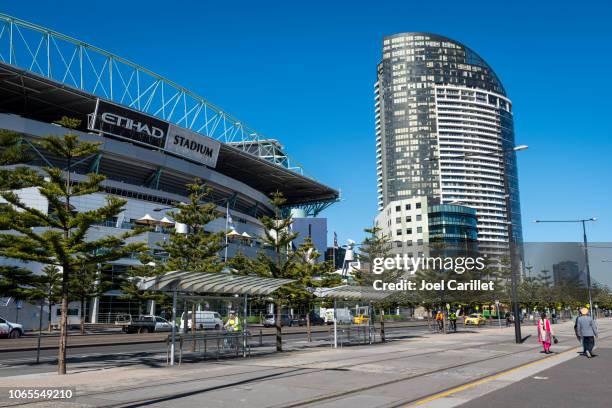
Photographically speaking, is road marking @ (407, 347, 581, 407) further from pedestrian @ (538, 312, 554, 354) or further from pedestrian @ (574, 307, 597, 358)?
pedestrian @ (538, 312, 554, 354)

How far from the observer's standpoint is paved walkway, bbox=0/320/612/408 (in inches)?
415

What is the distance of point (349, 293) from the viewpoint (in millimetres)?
26359

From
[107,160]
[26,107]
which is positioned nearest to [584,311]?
[107,160]

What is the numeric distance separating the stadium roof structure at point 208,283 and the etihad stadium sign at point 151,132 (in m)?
45.9

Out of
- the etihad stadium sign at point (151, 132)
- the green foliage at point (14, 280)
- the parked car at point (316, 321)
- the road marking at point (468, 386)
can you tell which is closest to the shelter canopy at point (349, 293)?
the road marking at point (468, 386)

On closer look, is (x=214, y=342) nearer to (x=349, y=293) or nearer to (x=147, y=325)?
(x=349, y=293)

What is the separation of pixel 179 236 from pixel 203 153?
47422mm

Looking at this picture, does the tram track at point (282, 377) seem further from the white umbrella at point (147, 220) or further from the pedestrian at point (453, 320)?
the white umbrella at point (147, 220)

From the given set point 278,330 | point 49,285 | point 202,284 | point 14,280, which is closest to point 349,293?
point 278,330

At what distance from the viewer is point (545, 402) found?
1016 cm

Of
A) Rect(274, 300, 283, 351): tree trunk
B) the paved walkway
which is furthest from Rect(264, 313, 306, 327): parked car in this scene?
Result: the paved walkway

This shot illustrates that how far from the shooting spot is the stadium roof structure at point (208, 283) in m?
17.5

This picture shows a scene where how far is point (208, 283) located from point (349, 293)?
9.16 m

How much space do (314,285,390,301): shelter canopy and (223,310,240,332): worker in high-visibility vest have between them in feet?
15.6
